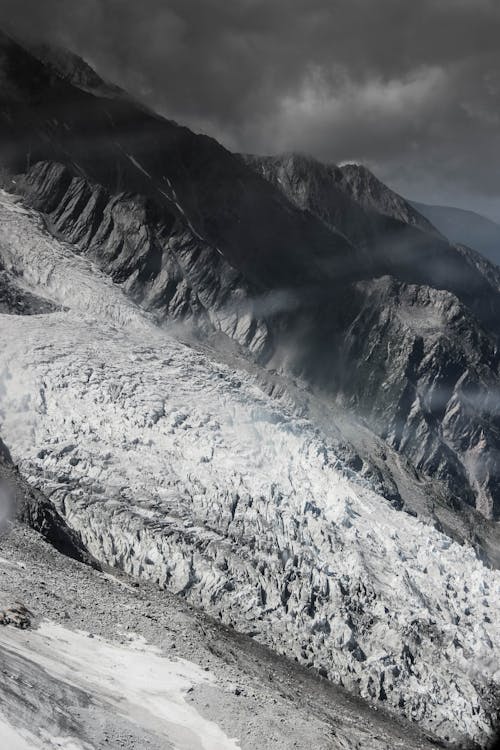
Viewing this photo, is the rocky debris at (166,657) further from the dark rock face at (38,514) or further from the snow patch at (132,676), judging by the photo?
the dark rock face at (38,514)

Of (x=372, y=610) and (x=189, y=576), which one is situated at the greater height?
(x=372, y=610)

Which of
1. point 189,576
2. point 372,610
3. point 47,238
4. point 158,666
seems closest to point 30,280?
point 47,238

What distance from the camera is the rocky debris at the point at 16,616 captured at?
2135 inches

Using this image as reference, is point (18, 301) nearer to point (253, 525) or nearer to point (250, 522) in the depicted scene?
point (250, 522)

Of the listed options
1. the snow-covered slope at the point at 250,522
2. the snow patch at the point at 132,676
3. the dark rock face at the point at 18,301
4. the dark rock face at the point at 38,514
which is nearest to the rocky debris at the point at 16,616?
the snow patch at the point at 132,676

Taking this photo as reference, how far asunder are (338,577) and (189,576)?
14.5 m

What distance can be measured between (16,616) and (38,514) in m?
23.3

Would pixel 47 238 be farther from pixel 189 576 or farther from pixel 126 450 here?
pixel 189 576

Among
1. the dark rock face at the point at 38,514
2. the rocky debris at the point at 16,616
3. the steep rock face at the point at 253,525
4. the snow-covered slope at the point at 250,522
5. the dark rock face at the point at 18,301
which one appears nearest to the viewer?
the rocky debris at the point at 16,616

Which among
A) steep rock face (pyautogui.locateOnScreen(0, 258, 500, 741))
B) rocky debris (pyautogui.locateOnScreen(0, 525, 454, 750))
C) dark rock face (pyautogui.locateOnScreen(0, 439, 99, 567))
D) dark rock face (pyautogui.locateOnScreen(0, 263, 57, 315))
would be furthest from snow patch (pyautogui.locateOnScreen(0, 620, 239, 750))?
dark rock face (pyautogui.locateOnScreen(0, 263, 57, 315))

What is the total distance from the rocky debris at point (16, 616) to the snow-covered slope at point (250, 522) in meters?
27.0

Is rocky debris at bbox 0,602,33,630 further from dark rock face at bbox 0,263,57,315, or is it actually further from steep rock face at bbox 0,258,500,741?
dark rock face at bbox 0,263,57,315

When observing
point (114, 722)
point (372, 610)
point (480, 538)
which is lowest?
point (114, 722)

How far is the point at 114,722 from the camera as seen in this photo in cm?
4591
